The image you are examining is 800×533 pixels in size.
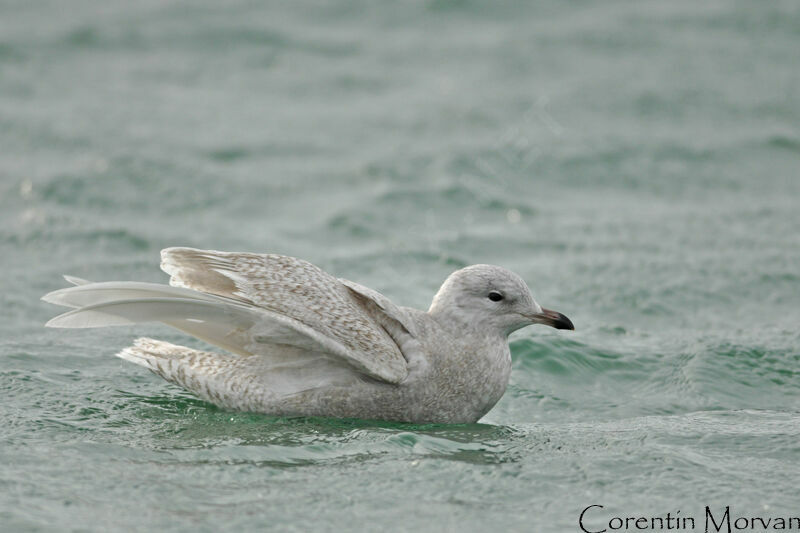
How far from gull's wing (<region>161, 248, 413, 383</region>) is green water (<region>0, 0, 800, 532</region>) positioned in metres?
0.48

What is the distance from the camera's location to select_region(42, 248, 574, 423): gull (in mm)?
6797

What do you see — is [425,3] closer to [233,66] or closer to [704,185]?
[233,66]

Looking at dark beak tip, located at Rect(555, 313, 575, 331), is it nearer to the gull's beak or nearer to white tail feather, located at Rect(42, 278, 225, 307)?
the gull's beak

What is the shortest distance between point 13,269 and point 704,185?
8.27m

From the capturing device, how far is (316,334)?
22.0 feet

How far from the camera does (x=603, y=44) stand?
18.9 metres

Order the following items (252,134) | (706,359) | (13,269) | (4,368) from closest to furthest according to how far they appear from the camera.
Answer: (4,368) → (706,359) → (13,269) → (252,134)

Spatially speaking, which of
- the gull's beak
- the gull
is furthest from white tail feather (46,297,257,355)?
the gull's beak

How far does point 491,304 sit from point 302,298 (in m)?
1.23

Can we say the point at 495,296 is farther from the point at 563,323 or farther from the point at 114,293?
the point at 114,293

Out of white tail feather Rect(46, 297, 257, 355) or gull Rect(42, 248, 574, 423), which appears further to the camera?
gull Rect(42, 248, 574, 423)

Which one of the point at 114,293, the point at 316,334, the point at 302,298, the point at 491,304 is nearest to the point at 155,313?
the point at 114,293

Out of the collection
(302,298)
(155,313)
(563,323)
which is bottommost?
(155,313)

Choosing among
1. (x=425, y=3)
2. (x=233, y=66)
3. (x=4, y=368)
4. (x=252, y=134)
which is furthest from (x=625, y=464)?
(x=425, y=3)
